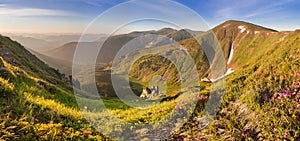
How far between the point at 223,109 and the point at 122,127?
200 inches

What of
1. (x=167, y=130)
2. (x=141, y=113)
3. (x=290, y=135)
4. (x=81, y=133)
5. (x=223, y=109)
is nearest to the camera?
(x=290, y=135)

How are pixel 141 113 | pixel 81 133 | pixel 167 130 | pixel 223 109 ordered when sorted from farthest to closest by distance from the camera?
1. pixel 141 113
2. pixel 223 109
3. pixel 167 130
4. pixel 81 133

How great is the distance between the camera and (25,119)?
339 inches

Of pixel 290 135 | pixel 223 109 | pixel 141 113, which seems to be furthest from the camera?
pixel 141 113

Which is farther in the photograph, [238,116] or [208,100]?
[208,100]

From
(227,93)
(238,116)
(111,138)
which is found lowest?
(111,138)

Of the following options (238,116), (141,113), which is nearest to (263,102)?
(238,116)

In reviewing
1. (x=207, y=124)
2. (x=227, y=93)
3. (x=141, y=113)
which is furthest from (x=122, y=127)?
(x=227, y=93)

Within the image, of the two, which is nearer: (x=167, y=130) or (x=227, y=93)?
(x=167, y=130)

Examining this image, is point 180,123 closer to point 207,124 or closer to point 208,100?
point 207,124

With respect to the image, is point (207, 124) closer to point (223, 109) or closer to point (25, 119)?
point (223, 109)

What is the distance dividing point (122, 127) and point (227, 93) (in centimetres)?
604

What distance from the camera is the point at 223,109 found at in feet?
37.9

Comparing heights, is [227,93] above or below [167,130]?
above
